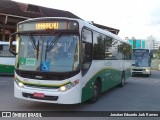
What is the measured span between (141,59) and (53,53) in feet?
62.1

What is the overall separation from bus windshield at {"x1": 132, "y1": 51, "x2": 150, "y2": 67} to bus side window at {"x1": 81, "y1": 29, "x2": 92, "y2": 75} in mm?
16833

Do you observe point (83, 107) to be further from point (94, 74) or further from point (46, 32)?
point (46, 32)

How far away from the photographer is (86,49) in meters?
8.97

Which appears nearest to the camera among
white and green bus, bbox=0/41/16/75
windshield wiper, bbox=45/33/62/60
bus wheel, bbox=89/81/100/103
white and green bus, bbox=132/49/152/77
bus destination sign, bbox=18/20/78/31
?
windshield wiper, bbox=45/33/62/60

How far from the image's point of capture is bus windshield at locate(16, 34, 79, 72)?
→ 8.22 meters

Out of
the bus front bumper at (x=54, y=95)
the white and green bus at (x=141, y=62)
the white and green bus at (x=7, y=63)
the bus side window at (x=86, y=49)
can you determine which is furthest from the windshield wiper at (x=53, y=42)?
the white and green bus at (x=141, y=62)

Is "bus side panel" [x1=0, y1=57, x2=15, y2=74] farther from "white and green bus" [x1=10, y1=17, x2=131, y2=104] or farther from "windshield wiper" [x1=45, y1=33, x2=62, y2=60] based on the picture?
"windshield wiper" [x1=45, y1=33, x2=62, y2=60]

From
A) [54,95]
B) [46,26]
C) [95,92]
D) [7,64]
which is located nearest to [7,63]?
[7,64]

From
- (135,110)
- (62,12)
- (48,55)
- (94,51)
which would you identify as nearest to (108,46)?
(94,51)

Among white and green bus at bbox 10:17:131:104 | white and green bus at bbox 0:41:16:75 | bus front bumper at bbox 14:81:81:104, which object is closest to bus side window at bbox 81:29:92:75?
white and green bus at bbox 10:17:131:104

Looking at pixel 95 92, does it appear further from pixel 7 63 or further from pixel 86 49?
pixel 7 63

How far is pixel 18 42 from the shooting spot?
29.5 feet

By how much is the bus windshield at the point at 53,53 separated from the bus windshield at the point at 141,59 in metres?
18.1

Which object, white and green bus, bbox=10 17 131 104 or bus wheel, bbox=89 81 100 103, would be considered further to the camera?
bus wheel, bbox=89 81 100 103
